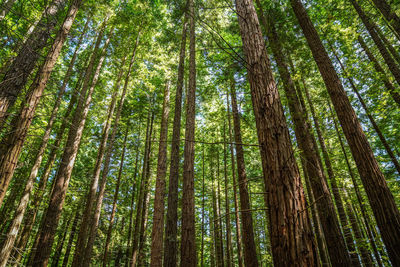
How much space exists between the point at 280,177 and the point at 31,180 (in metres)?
7.84

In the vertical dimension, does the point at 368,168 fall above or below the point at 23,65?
below

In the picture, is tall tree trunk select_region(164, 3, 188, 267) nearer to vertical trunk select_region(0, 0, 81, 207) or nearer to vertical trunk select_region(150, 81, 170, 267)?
vertical trunk select_region(150, 81, 170, 267)

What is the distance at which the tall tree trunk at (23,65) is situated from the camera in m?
4.62

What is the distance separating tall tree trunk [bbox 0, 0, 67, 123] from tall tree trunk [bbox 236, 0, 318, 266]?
16.8 ft

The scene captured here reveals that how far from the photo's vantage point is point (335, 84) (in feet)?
15.3

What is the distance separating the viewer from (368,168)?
383 centimetres

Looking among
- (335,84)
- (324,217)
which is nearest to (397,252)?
(324,217)

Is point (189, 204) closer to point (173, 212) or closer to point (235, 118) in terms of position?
point (173, 212)

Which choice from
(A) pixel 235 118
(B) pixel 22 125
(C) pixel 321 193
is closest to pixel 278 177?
(C) pixel 321 193

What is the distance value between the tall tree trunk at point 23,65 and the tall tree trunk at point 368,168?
7.07m

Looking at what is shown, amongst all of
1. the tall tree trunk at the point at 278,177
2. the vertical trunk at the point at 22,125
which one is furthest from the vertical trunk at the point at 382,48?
the vertical trunk at the point at 22,125

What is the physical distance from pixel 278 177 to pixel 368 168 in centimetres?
309

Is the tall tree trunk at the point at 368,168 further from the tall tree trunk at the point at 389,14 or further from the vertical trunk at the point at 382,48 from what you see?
the vertical trunk at the point at 382,48

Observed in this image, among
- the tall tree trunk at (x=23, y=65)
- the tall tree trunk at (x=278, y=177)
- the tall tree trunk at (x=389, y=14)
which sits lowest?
the tall tree trunk at (x=278, y=177)
